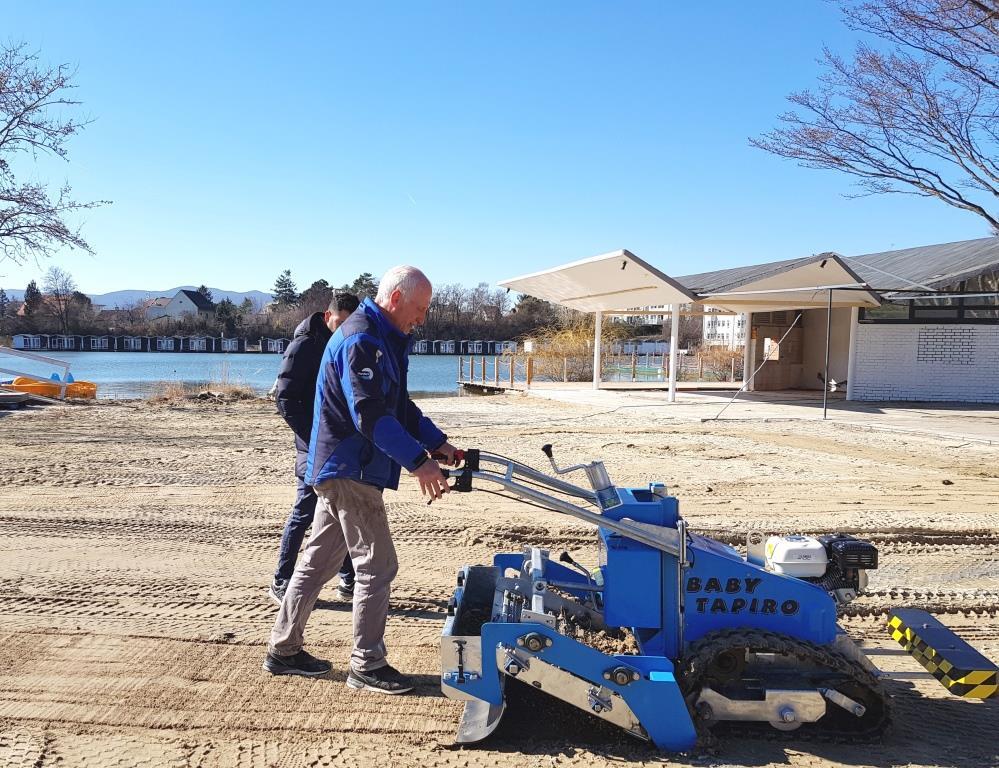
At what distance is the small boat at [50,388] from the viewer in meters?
17.3

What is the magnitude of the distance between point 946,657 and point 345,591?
3156 mm

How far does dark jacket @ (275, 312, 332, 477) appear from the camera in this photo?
4203 mm

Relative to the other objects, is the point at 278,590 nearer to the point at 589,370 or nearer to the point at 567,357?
the point at 567,357

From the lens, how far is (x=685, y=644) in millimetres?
3064

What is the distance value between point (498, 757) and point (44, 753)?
171 cm

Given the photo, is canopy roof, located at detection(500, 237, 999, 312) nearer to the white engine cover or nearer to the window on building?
the window on building

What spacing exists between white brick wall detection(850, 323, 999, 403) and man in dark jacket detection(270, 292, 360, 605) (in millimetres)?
16444

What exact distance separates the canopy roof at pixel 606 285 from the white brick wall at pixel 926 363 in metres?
4.86

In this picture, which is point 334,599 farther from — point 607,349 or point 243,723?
point 607,349

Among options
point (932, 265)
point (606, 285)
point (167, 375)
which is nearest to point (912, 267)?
point (932, 265)

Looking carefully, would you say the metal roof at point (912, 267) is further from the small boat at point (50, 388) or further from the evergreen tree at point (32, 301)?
the evergreen tree at point (32, 301)

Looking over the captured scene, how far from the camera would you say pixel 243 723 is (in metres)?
3.09

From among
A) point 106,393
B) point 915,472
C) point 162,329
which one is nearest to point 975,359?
point 915,472

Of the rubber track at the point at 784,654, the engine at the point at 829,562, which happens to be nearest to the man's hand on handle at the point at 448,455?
the rubber track at the point at 784,654
